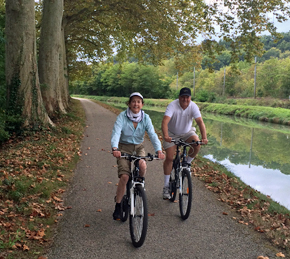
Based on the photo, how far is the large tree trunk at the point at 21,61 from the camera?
1012cm

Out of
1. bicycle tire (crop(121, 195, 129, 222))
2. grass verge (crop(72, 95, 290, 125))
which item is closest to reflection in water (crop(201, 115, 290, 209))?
bicycle tire (crop(121, 195, 129, 222))

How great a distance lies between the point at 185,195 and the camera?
5.02 metres

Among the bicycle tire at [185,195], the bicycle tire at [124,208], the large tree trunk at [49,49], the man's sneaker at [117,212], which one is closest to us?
the bicycle tire at [124,208]

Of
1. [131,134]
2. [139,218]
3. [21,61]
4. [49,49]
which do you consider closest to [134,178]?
[139,218]

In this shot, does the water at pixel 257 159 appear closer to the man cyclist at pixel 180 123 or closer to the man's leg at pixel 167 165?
the man's leg at pixel 167 165

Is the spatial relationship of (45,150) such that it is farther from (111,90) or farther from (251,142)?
(111,90)

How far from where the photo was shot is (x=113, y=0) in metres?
18.2

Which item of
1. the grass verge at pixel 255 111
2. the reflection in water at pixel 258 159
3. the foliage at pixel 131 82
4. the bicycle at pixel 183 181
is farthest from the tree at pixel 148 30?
the foliage at pixel 131 82

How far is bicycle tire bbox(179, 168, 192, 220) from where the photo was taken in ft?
16.1

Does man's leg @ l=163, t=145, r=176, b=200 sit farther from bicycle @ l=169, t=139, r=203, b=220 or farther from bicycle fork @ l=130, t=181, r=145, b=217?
bicycle fork @ l=130, t=181, r=145, b=217

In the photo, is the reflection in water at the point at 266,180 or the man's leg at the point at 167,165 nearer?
the man's leg at the point at 167,165

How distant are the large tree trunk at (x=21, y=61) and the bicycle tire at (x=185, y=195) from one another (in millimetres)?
7144

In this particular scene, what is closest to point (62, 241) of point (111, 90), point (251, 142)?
point (251, 142)

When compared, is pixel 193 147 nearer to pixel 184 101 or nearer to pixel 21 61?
pixel 184 101
